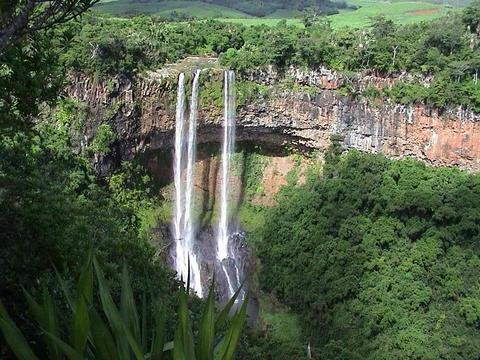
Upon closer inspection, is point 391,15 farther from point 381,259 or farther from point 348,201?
point 381,259

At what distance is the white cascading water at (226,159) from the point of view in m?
19.9

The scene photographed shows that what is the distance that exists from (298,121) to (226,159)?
307 cm

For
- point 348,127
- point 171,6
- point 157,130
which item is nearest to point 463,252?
point 348,127

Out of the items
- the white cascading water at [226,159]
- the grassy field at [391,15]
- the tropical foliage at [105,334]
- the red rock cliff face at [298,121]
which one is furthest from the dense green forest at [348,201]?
the grassy field at [391,15]

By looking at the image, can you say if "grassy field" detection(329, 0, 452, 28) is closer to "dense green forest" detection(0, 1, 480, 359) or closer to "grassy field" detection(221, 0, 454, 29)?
"grassy field" detection(221, 0, 454, 29)

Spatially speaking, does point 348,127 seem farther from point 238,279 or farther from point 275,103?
point 238,279

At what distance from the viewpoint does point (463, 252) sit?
52.2 feet

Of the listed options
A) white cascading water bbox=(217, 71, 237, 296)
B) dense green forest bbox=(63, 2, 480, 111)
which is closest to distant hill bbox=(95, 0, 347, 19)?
dense green forest bbox=(63, 2, 480, 111)

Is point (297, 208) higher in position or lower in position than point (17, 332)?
lower

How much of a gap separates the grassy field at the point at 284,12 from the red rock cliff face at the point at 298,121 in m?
10.7

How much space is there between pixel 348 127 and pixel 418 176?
341 cm

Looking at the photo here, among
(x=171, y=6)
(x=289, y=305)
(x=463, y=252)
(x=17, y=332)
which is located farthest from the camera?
(x=171, y=6)

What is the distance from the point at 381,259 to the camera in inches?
635

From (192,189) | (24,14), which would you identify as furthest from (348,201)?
(24,14)
